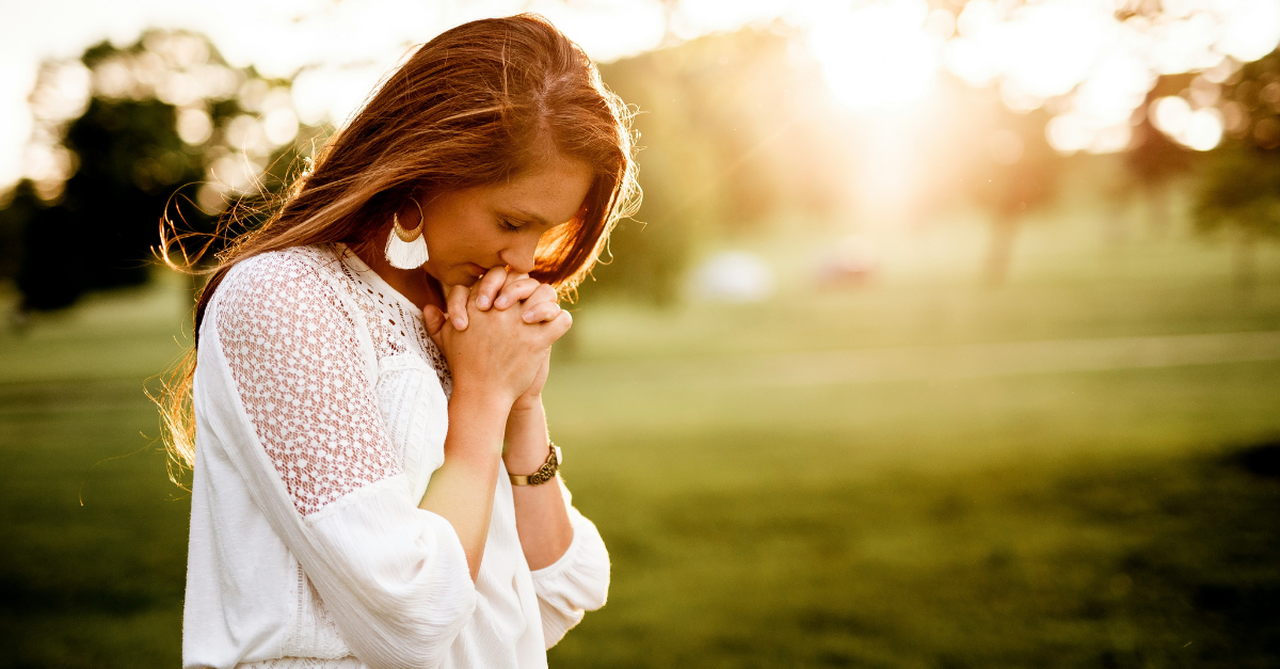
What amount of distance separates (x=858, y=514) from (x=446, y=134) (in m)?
7.04

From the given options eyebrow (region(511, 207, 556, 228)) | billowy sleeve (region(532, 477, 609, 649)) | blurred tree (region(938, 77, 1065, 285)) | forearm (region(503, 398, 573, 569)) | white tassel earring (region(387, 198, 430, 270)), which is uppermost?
blurred tree (region(938, 77, 1065, 285))

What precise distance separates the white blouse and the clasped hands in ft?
0.35

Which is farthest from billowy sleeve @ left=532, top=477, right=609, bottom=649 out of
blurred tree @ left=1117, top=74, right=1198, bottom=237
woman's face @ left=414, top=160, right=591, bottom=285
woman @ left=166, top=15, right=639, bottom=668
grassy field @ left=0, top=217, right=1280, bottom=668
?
blurred tree @ left=1117, top=74, right=1198, bottom=237

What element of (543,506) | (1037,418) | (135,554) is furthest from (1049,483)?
(135,554)

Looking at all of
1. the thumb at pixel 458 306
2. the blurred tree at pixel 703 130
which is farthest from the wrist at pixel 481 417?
the blurred tree at pixel 703 130

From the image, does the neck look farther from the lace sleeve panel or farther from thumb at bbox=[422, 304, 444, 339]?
the lace sleeve panel

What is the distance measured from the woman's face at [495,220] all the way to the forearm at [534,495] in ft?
1.22

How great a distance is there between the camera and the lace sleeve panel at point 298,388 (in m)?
1.37

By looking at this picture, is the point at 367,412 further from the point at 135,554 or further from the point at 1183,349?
the point at 1183,349

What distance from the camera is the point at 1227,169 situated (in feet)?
29.3

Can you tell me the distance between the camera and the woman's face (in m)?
1.76

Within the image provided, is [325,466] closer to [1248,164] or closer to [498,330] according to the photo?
[498,330]

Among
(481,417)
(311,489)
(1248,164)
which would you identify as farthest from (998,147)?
(311,489)

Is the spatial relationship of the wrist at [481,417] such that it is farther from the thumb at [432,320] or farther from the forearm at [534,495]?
the forearm at [534,495]
